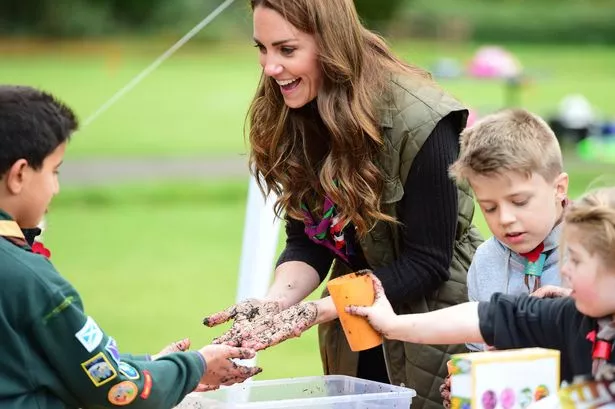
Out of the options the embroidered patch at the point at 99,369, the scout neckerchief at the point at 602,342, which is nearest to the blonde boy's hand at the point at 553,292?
the scout neckerchief at the point at 602,342

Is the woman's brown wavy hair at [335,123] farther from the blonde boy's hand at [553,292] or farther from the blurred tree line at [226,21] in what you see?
the blurred tree line at [226,21]

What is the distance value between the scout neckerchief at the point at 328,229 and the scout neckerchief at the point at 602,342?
113cm

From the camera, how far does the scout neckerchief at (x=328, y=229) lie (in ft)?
12.2

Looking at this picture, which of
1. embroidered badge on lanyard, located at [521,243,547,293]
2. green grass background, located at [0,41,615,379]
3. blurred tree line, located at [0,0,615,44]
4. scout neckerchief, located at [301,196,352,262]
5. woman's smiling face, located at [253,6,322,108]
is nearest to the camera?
embroidered badge on lanyard, located at [521,243,547,293]

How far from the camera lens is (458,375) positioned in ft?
8.36

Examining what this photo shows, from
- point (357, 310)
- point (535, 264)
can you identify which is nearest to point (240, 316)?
point (357, 310)

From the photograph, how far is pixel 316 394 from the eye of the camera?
12.2 feet

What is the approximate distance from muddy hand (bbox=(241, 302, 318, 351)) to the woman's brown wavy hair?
301 millimetres

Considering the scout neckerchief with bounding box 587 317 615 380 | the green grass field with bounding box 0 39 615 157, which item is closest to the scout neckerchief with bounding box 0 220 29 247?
Result: the scout neckerchief with bounding box 587 317 615 380

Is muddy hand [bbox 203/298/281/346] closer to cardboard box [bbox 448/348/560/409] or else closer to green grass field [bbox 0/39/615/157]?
cardboard box [bbox 448/348/560/409]

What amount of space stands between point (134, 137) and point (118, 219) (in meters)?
10.2

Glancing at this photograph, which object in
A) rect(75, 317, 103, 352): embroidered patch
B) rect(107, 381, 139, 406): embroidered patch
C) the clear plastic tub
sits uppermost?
rect(75, 317, 103, 352): embroidered patch

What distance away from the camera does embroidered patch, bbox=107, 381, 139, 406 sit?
114 inches

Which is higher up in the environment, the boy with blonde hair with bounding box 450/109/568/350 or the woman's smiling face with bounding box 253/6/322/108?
the woman's smiling face with bounding box 253/6/322/108
